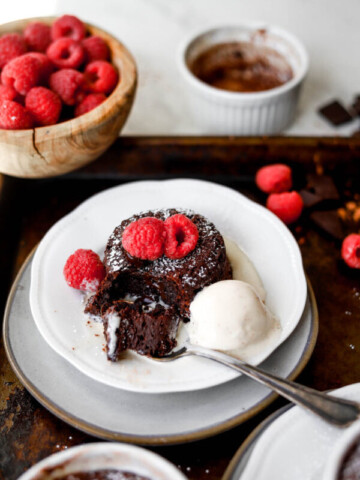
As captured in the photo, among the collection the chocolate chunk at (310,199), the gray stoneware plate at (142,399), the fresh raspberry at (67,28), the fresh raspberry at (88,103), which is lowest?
the gray stoneware plate at (142,399)

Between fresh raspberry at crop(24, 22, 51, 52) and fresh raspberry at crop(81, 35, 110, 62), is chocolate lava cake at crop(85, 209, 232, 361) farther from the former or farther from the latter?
fresh raspberry at crop(24, 22, 51, 52)

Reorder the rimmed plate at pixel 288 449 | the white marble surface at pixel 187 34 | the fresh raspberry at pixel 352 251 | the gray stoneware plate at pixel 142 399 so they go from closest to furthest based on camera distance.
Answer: the rimmed plate at pixel 288 449
the gray stoneware plate at pixel 142 399
the fresh raspberry at pixel 352 251
the white marble surface at pixel 187 34

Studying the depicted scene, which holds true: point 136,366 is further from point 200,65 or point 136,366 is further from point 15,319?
point 200,65

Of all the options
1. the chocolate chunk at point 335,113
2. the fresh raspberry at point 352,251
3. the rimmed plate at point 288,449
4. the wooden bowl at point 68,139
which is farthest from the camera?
the chocolate chunk at point 335,113

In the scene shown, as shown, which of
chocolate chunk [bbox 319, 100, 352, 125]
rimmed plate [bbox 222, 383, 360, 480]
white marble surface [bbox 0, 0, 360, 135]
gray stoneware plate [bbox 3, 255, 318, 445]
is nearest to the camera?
rimmed plate [bbox 222, 383, 360, 480]

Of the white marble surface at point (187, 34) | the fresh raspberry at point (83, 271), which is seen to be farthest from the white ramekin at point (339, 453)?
the white marble surface at point (187, 34)

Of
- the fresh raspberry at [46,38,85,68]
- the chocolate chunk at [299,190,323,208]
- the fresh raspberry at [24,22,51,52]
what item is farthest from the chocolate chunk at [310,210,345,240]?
the fresh raspberry at [24,22,51,52]

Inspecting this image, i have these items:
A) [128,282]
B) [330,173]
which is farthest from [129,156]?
[330,173]

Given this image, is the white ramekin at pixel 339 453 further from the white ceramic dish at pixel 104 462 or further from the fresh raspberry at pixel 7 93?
the fresh raspberry at pixel 7 93
